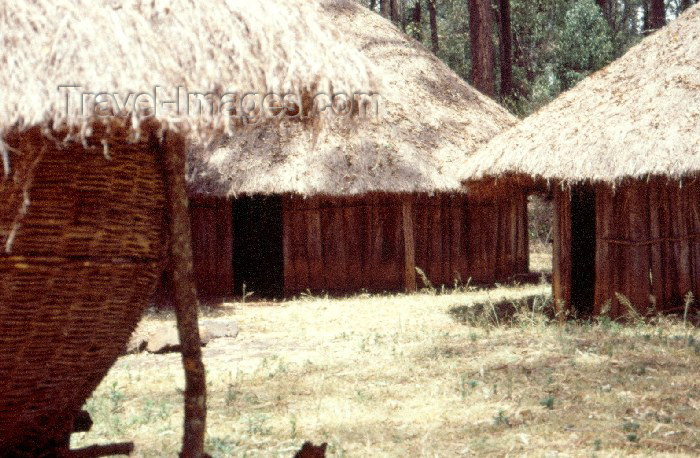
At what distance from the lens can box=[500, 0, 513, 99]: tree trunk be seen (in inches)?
818

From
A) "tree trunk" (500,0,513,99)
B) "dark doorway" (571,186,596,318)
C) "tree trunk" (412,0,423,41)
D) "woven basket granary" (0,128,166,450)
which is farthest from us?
"tree trunk" (412,0,423,41)

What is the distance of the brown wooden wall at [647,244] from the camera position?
8391 millimetres

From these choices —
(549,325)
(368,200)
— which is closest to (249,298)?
(368,200)

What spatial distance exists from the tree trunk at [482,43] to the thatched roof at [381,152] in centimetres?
199

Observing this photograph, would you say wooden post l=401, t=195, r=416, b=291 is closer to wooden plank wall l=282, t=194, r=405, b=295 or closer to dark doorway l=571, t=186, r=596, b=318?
wooden plank wall l=282, t=194, r=405, b=295

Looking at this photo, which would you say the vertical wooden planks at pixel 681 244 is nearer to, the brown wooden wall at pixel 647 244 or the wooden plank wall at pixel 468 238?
the brown wooden wall at pixel 647 244

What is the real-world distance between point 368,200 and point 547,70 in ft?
31.7

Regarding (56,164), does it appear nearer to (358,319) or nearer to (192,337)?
(192,337)

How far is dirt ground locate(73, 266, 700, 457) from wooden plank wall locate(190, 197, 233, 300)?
11.9ft

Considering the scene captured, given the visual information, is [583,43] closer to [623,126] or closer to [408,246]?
[408,246]

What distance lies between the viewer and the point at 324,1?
14992 mm

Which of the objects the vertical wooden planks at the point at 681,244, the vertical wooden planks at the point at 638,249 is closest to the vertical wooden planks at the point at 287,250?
the vertical wooden planks at the point at 638,249

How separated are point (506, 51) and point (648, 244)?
13.4m

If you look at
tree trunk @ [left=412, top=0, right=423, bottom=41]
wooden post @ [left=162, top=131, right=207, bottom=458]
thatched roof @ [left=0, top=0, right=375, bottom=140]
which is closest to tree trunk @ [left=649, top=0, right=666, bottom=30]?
tree trunk @ [left=412, top=0, right=423, bottom=41]
